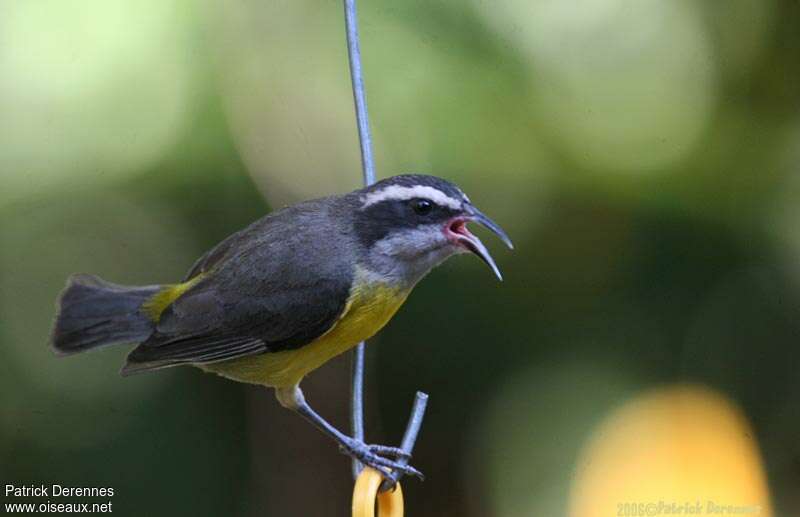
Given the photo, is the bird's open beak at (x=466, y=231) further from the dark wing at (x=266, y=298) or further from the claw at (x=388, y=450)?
the claw at (x=388, y=450)

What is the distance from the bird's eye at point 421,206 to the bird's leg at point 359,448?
0.51m

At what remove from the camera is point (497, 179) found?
158 inches

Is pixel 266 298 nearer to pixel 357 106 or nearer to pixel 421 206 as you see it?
pixel 421 206

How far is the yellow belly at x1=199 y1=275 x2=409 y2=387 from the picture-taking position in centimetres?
257

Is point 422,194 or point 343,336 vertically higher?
point 422,194

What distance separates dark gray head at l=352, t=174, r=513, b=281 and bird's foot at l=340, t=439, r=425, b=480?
392 mm

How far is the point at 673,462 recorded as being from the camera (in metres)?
3.89

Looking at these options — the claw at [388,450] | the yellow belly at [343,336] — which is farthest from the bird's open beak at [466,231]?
the claw at [388,450]

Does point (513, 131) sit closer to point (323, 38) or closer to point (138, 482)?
point (323, 38)

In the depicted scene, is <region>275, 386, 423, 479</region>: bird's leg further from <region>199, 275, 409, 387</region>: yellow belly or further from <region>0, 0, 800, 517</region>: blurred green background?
<region>0, 0, 800, 517</region>: blurred green background

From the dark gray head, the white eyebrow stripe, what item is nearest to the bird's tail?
the dark gray head

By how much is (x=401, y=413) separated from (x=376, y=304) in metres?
1.34

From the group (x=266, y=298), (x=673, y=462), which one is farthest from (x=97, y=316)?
(x=673, y=462)

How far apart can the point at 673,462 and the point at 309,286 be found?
5.98 feet
